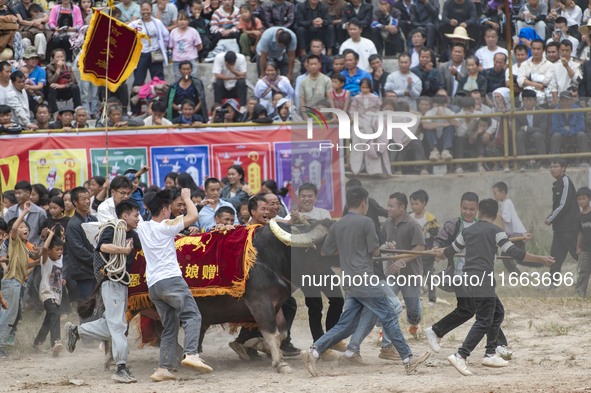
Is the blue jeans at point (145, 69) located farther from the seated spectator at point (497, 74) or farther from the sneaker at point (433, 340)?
the sneaker at point (433, 340)

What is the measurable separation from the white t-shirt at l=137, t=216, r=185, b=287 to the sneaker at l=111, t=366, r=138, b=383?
0.89 metres

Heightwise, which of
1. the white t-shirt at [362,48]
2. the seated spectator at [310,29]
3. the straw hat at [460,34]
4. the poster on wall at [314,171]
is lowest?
the poster on wall at [314,171]

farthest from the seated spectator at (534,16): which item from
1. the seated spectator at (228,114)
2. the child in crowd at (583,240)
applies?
the child in crowd at (583,240)

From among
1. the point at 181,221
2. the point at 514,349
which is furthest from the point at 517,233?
the point at 181,221

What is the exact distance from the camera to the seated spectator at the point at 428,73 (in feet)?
65.3

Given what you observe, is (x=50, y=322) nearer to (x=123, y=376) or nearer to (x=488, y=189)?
(x=123, y=376)

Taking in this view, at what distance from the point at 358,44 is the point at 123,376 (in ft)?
32.4

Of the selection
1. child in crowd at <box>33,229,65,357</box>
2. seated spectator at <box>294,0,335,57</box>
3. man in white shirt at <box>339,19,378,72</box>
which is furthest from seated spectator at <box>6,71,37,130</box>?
man in white shirt at <box>339,19,378,72</box>

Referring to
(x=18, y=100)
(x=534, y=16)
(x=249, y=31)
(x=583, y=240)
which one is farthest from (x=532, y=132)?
(x=18, y=100)

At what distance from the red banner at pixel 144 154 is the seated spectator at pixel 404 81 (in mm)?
2351

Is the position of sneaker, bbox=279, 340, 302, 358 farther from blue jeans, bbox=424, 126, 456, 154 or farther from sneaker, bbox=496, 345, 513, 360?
blue jeans, bbox=424, 126, 456, 154

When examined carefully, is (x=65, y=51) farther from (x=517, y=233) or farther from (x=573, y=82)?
(x=517, y=233)

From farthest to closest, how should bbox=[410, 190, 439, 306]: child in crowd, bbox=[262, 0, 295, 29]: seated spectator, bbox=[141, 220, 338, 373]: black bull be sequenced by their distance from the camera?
bbox=[262, 0, 295, 29]: seated spectator < bbox=[410, 190, 439, 306]: child in crowd < bbox=[141, 220, 338, 373]: black bull

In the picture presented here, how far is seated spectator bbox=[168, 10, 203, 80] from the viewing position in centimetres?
2128
